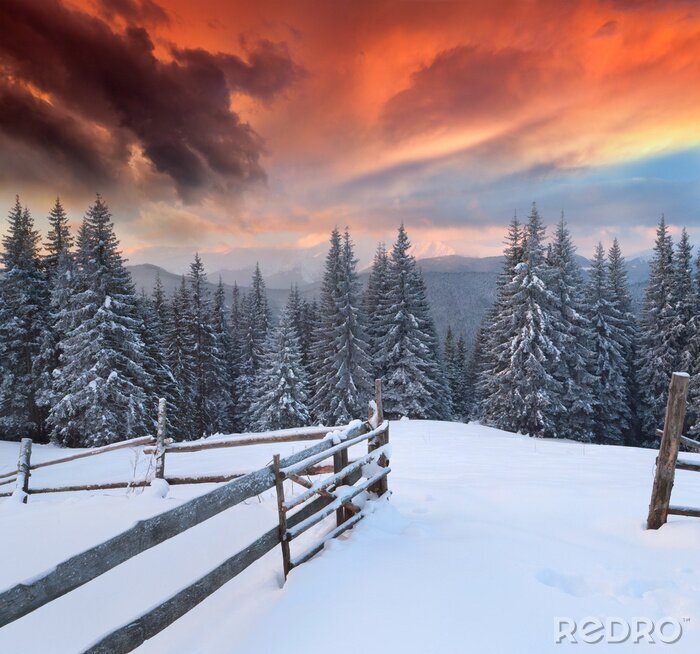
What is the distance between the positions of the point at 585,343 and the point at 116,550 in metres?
34.3

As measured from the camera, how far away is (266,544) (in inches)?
159

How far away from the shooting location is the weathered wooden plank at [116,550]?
219 centimetres

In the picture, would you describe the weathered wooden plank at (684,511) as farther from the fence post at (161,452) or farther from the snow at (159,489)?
the fence post at (161,452)

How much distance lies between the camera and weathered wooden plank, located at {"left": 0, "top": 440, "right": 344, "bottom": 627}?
→ 2.19m

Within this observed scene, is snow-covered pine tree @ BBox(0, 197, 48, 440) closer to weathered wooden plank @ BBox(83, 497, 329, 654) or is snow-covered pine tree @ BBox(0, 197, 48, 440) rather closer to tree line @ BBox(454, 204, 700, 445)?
weathered wooden plank @ BBox(83, 497, 329, 654)

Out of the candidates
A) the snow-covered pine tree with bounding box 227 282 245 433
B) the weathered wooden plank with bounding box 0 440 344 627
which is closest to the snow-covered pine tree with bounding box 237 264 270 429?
the snow-covered pine tree with bounding box 227 282 245 433

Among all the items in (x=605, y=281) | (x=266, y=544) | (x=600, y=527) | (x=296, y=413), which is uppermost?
(x=605, y=281)

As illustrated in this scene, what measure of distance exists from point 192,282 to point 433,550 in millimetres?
38085

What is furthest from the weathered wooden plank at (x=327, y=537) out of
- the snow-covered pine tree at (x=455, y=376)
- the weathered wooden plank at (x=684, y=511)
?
the snow-covered pine tree at (x=455, y=376)

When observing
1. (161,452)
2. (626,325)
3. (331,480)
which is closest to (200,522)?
(331,480)

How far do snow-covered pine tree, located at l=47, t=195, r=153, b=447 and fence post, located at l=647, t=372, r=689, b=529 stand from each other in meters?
24.7

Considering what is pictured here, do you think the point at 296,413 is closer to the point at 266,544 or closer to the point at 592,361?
the point at 592,361

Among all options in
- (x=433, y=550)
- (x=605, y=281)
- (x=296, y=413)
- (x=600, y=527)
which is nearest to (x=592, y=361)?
(x=605, y=281)

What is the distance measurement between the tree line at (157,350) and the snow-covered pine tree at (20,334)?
0.08 m
